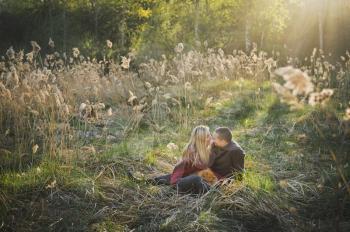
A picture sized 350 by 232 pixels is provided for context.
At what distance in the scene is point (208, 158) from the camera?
619 centimetres

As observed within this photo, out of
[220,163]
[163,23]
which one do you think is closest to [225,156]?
[220,163]

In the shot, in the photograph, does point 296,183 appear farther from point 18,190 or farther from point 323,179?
point 18,190

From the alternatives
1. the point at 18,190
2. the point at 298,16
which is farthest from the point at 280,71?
the point at 298,16

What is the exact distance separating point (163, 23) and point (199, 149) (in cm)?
1587

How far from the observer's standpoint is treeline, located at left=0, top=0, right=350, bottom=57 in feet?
67.2

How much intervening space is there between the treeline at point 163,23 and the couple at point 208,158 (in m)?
13.9

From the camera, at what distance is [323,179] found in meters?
5.22

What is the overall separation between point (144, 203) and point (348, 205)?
6.59ft

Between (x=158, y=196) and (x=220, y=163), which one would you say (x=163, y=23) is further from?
(x=158, y=196)

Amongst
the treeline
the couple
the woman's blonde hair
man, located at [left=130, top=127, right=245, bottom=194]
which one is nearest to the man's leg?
man, located at [left=130, top=127, right=245, bottom=194]

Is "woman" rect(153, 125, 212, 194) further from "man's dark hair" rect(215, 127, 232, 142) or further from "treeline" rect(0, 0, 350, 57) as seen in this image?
"treeline" rect(0, 0, 350, 57)

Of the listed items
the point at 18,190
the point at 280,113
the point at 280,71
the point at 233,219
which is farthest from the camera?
the point at 280,113

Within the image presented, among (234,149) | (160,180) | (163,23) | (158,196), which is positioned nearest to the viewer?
(158,196)

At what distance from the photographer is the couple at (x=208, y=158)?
5.99 m
